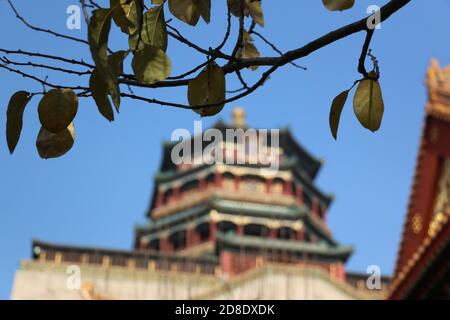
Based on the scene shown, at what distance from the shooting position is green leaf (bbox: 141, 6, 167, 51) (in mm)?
2586

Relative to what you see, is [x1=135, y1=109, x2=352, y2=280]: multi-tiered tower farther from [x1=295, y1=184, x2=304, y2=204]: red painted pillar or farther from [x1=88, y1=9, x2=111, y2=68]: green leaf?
[x1=88, y1=9, x2=111, y2=68]: green leaf

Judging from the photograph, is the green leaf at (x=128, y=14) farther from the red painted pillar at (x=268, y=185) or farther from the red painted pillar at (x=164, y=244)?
the red painted pillar at (x=268, y=185)

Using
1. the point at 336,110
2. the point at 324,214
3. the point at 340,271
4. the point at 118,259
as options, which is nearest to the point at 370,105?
the point at 336,110

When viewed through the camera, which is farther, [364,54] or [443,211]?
[443,211]

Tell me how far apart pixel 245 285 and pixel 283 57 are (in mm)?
23697

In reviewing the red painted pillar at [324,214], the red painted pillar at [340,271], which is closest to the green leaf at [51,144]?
the red painted pillar at [340,271]

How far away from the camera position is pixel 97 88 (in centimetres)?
242

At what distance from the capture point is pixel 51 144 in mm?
2686

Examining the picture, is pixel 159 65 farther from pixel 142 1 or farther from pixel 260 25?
pixel 260 25

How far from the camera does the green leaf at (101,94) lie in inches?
94.5

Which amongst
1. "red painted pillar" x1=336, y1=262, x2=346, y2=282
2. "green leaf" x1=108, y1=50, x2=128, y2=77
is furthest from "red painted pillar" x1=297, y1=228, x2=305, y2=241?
"green leaf" x1=108, y1=50, x2=128, y2=77

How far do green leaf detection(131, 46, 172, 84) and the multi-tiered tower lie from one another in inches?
1216

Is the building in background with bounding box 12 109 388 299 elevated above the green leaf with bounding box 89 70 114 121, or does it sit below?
above
